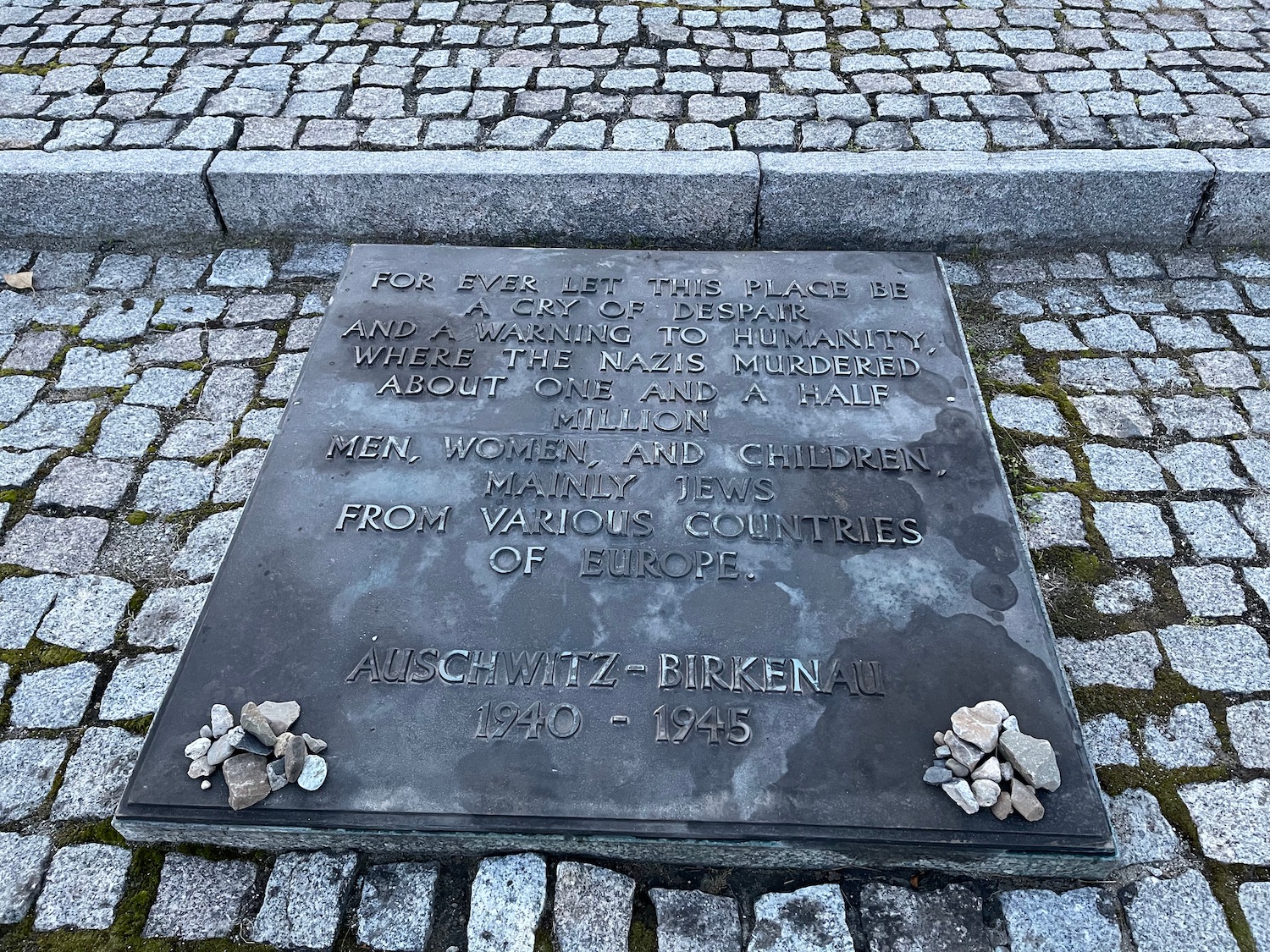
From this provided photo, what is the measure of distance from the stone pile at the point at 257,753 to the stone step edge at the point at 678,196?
2.70 metres

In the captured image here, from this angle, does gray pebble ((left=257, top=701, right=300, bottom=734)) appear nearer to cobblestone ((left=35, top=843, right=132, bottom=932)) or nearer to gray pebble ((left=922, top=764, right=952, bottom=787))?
cobblestone ((left=35, top=843, right=132, bottom=932))

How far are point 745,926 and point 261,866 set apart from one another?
4.28 feet

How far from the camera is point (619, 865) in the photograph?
238cm

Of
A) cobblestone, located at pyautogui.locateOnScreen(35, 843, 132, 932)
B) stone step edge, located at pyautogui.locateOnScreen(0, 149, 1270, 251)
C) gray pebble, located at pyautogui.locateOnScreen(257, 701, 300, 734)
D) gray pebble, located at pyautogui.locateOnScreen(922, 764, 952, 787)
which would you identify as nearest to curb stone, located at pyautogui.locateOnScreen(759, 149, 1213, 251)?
stone step edge, located at pyautogui.locateOnScreen(0, 149, 1270, 251)

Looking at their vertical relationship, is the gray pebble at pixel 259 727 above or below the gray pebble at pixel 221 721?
above

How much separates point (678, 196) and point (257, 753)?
3041mm

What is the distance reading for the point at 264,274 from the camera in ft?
13.9

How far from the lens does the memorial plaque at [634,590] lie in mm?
2256

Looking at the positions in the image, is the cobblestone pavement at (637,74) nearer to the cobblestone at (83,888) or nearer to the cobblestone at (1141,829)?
the cobblestone at (1141,829)

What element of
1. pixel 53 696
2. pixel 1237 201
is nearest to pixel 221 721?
pixel 53 696

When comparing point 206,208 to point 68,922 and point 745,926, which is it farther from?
point 745,926

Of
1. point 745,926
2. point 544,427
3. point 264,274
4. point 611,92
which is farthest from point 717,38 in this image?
point 745,926

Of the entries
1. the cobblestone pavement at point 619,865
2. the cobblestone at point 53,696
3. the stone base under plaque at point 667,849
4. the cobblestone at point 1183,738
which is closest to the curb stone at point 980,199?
the cobblestone pavement at point 619,865

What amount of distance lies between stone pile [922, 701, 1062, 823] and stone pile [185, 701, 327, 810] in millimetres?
1593
